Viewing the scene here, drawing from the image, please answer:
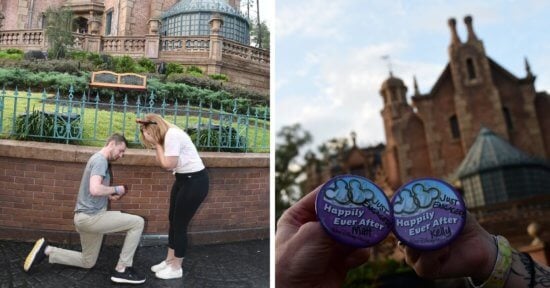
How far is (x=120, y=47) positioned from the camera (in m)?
3.06

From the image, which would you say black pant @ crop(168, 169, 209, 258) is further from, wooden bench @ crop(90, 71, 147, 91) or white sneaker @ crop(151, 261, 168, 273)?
wooden bench @ crop(90, 71, 147, 91)

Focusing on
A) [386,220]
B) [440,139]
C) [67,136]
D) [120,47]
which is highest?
[440,139]

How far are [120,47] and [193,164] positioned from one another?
96cm

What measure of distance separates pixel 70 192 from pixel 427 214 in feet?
6.50

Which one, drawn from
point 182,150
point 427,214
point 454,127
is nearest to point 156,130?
point 182,150

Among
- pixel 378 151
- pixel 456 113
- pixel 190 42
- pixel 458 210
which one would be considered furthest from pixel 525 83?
pixel 458 210

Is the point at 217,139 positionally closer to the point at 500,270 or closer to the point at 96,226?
the point at 96,226

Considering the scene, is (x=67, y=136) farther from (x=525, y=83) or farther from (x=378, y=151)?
(x=378, y=151)

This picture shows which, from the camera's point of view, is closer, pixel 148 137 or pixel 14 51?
pixel 148 137

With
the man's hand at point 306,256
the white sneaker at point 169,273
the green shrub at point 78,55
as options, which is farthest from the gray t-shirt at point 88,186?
the man's hand at point 306,256

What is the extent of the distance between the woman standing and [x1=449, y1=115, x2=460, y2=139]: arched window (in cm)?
1679

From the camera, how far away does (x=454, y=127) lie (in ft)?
59.8

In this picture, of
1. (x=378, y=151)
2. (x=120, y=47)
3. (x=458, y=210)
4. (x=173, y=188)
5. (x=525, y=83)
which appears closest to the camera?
(x=458, y=210)

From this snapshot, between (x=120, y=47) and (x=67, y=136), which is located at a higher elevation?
(x=120, y=47)
